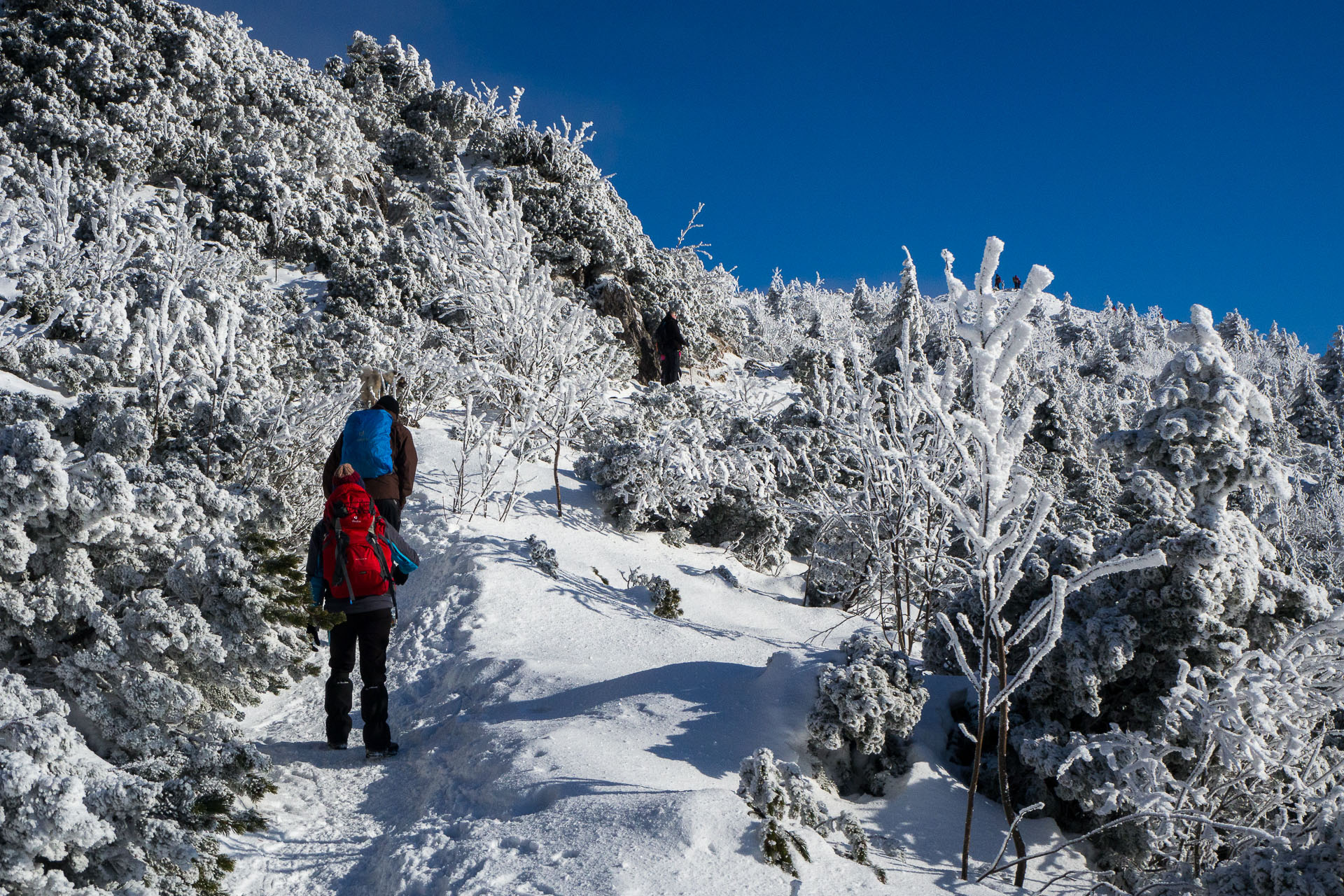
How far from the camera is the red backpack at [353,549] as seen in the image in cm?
379

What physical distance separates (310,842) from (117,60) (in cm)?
2064

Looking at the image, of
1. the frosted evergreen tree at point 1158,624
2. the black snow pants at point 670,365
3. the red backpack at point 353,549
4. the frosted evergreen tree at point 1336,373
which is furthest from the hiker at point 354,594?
the frosted evergreen tree at point 1336,373

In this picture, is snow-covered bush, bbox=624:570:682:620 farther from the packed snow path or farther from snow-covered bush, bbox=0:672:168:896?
snow-covered bush, bbox=0:672:168:896

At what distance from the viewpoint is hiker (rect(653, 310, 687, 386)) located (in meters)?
15.0

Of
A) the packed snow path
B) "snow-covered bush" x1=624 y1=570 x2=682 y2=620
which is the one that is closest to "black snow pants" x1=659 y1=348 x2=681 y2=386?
"snow-covered bush" x1=624 y1=570 x2=682 y2=620

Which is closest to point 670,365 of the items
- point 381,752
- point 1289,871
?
point 381,752

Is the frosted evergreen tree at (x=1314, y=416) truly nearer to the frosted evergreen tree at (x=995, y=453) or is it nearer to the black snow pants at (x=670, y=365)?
the black snow pants at (x=670, y=365)

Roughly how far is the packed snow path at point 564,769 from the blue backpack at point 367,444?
1422 mm

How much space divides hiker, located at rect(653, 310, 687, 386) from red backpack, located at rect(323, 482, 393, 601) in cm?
1114

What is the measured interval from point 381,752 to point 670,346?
11775mm

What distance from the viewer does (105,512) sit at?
3.64m

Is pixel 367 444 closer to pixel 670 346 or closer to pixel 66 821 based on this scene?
pixel 66 821

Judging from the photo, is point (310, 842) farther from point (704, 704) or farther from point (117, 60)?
point (117, 60)

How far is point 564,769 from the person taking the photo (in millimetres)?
3324
